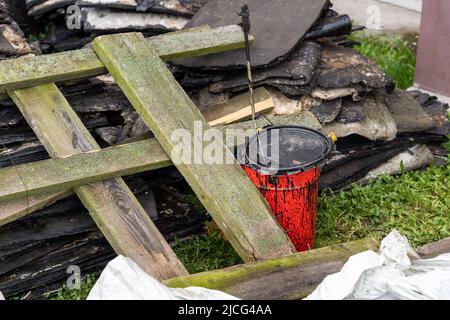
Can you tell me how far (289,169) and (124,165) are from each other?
0.89 metres

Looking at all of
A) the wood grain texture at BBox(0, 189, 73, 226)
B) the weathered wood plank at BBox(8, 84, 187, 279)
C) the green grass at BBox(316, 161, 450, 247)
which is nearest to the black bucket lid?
the weathered wood plank at BBox(8, 84, 187, 279)

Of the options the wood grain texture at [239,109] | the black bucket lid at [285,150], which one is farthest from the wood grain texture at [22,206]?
the wood grain texture at [239,109]

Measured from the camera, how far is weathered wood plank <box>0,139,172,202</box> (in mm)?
3836

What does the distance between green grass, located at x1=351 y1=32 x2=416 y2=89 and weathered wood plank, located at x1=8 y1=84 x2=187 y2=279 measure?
10.6 ft

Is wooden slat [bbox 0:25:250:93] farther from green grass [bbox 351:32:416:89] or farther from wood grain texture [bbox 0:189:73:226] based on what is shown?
green grass [bbox 351:32:416:89]

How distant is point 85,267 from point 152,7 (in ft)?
7.85

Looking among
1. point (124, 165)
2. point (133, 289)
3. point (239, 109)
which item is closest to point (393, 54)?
point (239, 109)

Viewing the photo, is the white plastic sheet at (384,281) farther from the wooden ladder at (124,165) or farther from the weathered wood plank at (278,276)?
the wooden ladder at (124,165)

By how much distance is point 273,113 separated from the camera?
15.3 feet

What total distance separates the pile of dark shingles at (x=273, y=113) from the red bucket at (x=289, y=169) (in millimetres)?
533

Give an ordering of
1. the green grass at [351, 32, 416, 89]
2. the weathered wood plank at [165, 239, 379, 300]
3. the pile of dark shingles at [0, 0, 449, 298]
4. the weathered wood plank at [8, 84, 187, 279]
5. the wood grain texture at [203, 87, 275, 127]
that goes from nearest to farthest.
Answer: the weathered wood plank at [165, 239, 379, 300] → the weathered wood plank at [8, 84, 187, 279] → the pile of dark shingles at [0, 0, 449, 298] → the wood grain texture at [203, 87, 275, 127] → the green grass at [351, 32, 416, 89]

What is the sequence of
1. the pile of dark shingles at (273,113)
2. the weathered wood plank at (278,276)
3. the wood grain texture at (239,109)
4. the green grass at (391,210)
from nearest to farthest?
the weathered wood plank at (278,276) → the pile of dark shingles at (273,113) → the green grass at (391,210) → the wood grain texture at (239,109)

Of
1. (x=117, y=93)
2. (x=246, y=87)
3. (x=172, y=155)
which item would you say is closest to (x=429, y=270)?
(x=172, y=155)

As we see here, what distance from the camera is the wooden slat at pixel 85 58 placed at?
13.9 feet
